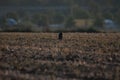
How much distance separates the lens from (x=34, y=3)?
86.4 m

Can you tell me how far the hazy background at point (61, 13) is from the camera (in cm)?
6000

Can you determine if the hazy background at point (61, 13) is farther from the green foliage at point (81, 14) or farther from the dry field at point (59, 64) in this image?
the dry field at point (59, 64)

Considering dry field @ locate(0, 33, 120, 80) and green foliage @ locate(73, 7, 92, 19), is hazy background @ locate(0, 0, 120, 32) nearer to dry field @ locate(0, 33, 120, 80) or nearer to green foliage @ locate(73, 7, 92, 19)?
green foliage @ locate(73, 7, 92, 19)

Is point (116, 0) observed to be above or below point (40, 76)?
above

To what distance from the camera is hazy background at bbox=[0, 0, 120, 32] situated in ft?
197

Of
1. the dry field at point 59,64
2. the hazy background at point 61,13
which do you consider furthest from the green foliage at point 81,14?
the dry field at point 59,64

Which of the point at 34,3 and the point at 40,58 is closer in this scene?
the point at 40,58

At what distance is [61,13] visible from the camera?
74938 mm

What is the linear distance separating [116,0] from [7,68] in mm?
68924

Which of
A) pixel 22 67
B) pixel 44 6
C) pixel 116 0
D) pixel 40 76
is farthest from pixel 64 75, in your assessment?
pixel 44 6

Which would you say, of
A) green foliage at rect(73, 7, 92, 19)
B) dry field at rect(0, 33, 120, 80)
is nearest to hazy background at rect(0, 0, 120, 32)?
green foliage at rect(73, 7, 92, 19)

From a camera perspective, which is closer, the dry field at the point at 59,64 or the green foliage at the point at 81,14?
the dry field at the point at 59,64

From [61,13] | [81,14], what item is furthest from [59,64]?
[61,13]

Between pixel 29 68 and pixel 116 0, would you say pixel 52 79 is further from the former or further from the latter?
pixel 116 0
